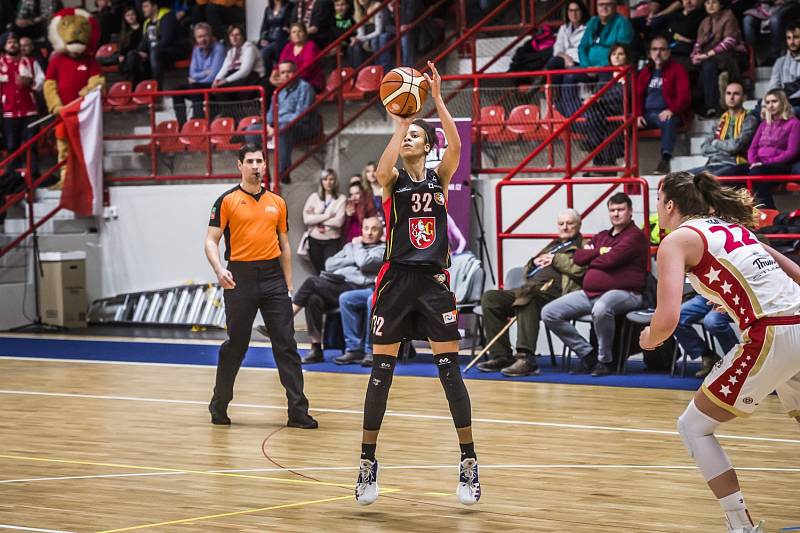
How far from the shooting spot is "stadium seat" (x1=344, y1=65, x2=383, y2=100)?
1545cm

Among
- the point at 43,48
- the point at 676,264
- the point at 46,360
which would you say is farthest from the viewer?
the point at 43,48

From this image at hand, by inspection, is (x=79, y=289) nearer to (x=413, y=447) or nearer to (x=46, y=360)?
(x=46, y=360)

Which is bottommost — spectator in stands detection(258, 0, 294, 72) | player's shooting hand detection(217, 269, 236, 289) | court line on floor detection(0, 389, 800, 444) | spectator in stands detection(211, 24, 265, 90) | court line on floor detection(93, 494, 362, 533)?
court line on floor detection(0, 389, 800, 444)

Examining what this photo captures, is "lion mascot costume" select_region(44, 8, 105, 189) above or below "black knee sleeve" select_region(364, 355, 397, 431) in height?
above

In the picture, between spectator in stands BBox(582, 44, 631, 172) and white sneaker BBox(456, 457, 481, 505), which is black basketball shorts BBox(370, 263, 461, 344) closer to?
white sneaker BBox(456, 457, 481, 505)

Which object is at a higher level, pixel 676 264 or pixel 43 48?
pixel 43 48

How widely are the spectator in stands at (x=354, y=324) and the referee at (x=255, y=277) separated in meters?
3.28

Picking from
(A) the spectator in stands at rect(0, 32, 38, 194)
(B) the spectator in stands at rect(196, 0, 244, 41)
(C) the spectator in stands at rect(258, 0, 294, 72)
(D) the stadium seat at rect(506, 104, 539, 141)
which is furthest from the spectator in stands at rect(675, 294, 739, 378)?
(A) the spectator in stands at rect(0, 32, 38, 194)

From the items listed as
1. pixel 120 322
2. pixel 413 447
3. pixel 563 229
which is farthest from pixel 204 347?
pixel 413 447

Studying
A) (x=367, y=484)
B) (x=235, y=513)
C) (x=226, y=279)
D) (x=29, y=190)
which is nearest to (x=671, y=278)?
(x=367, y=484)

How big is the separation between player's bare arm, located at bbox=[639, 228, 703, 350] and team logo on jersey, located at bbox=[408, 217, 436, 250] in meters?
1.59

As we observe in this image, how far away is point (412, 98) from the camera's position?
6590 mm

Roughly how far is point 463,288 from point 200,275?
5.30m

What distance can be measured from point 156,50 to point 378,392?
1289 centimetres
